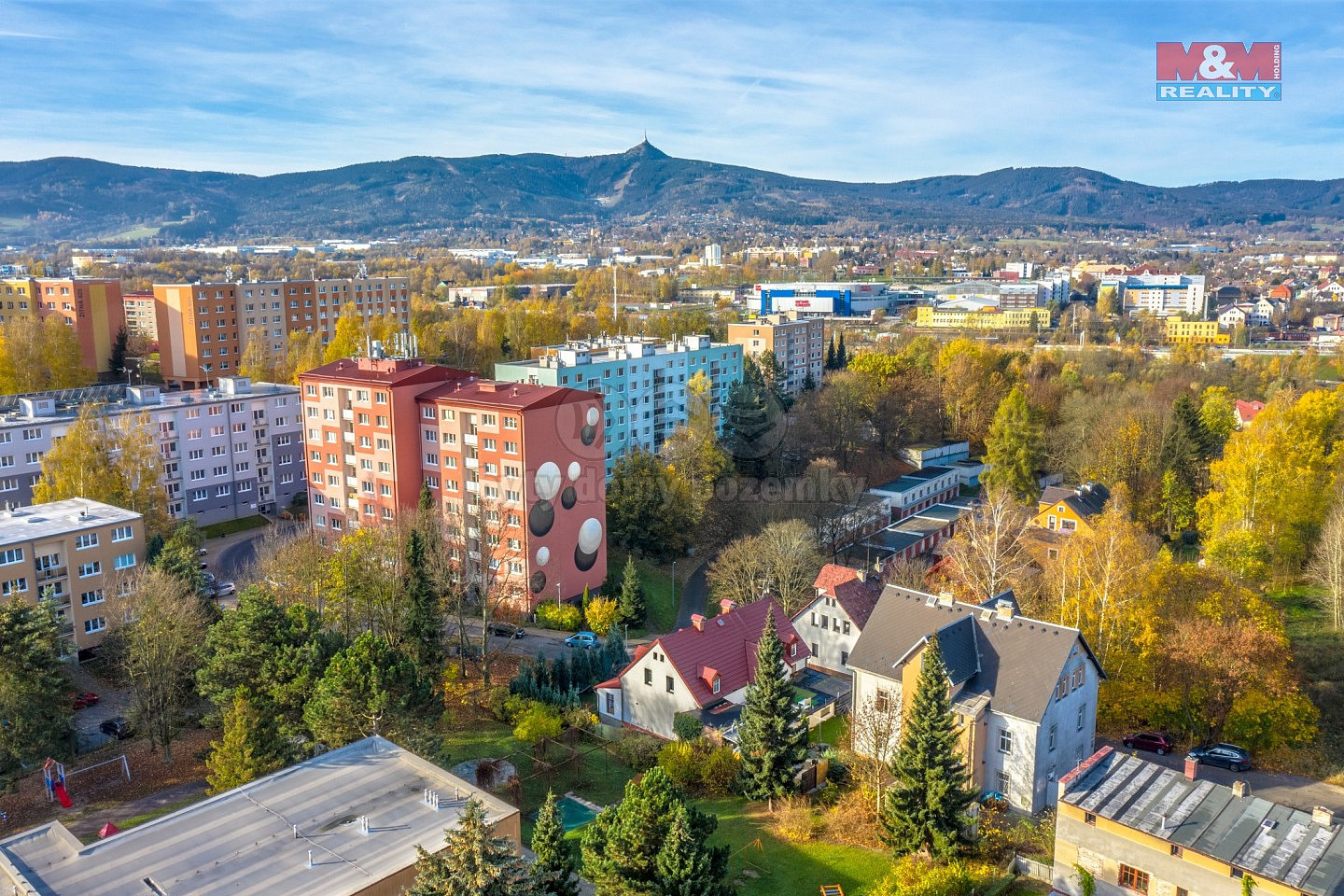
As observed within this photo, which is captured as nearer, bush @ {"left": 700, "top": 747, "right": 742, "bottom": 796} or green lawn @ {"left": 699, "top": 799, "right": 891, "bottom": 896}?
green lawn @ {"left": 699, "top": 799, "right": 891, "bottom": 896}

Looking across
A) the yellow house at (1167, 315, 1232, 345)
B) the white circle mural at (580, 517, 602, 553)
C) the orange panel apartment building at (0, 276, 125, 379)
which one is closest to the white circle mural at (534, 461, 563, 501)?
the white circle mural at (580, 517, 602, 553)

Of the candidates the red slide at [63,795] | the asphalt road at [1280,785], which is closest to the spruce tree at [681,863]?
the asphalt road at [1280,785]

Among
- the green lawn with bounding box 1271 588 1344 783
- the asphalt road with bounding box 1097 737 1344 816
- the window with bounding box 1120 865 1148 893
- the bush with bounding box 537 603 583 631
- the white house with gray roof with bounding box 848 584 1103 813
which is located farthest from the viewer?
the bush with bounding box 537 603 583 631

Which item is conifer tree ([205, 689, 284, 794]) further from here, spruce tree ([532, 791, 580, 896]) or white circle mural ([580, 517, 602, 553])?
white circle mural ([580, 517, 602, 553])

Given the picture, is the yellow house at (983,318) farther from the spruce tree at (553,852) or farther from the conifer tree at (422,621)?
the spruce tree at (553,852)

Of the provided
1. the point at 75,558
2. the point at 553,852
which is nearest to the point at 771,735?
the point at 553,852

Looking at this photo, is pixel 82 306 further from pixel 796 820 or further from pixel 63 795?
pixel 796 820
